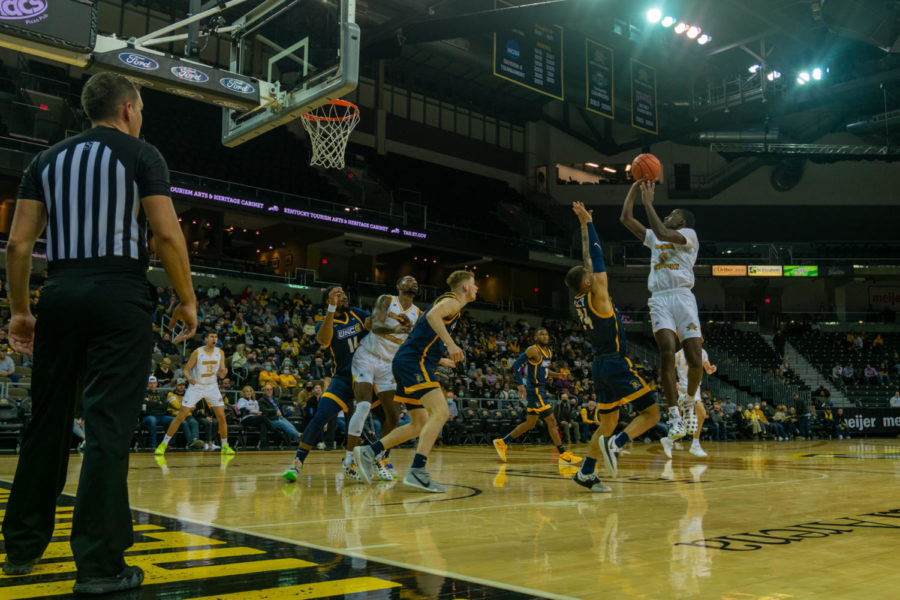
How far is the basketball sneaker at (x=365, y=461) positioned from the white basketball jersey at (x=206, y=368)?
540 cm

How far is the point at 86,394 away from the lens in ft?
9.30

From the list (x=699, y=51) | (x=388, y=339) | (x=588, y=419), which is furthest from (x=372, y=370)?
(x=699, y=51)

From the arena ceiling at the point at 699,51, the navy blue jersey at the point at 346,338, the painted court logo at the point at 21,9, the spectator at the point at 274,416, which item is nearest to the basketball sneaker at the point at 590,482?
the navy blue jersey at the point at 346,338

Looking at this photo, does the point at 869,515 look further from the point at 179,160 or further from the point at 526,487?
the point at 179,160

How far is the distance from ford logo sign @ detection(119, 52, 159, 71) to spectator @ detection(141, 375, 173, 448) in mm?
6095

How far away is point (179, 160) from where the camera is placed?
1044 inches

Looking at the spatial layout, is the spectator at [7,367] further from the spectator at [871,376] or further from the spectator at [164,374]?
the spectator at [871,376]

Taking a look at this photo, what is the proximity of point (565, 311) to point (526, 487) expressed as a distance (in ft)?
99.7

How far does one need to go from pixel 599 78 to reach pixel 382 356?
18.2 metres

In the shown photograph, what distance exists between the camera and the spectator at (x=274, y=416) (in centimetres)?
1433

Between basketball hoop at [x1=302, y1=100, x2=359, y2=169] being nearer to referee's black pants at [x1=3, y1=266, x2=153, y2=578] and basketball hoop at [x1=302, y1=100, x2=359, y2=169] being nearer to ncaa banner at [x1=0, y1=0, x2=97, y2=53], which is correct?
ncaa banner at [x1=0, y1=0, x2=97, y2=53]

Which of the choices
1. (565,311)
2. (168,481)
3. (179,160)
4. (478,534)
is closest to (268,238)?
(179,160)

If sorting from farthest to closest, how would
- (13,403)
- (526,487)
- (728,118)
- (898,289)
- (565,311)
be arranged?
1. (898,289)
2. (565,311)
3. (728,118)
4. (13,403)
5. (526,487)

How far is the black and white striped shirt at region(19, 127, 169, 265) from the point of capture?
2.94m
